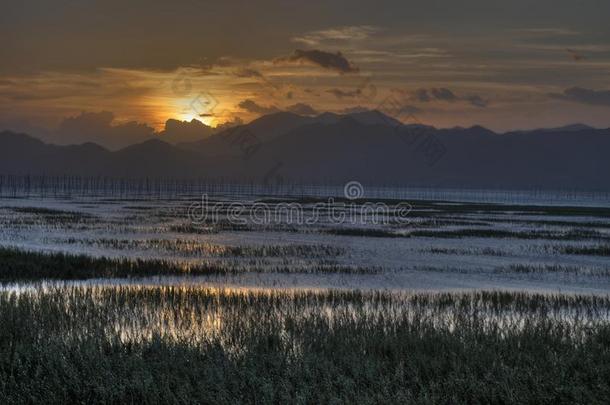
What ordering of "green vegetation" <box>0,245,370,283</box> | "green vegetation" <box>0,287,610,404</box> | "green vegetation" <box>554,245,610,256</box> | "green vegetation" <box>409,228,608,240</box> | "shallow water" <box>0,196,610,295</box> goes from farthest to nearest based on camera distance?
"green vegetation" <box>409,228,608,240</box> < "green vegetation" <box>554,245,610,256</box> < "shallow water" <box>0,196,610,295</box> < "green vegetation" <box>0,245,370,283</box> < "green vegetation" <box>0,287,610,404</box>

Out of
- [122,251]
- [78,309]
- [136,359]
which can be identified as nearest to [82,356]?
[136,359]

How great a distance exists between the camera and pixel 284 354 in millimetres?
13695

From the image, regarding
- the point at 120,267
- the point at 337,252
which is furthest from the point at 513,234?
the point at 120,267

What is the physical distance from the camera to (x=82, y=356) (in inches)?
521

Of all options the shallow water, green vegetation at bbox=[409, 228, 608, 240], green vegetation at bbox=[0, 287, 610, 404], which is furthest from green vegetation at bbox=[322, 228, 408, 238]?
green vegetation at bbox=[0, 287, 610, 404]

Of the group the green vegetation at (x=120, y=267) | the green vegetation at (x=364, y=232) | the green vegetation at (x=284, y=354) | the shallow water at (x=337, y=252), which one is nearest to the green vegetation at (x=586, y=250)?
the shallow water at (x=337, y=252)

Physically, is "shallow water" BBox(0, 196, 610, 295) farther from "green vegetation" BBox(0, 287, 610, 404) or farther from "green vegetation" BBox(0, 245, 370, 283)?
"green vegetation" BBox(0, 287, 610, 404)

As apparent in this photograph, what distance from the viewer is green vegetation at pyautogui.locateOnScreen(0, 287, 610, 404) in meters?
11.5

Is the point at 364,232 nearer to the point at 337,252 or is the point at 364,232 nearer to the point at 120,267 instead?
the point at 337,252

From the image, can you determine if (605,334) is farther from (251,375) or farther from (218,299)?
(218,299)

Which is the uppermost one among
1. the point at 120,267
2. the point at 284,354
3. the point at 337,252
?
the point at 284,354

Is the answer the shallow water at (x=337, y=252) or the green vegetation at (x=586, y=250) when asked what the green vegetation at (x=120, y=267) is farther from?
the green vegetation at (x=586, y=250)

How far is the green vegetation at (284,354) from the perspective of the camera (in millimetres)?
11523

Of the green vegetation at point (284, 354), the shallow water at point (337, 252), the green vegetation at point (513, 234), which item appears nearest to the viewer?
the green vegetation at point (284, 354)
